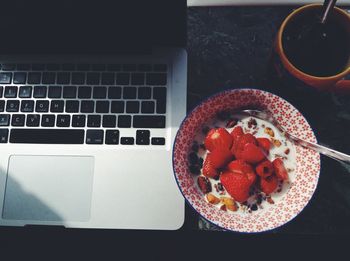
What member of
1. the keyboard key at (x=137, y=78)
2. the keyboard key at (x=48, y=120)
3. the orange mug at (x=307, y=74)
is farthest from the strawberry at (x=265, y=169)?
the keyboard key at (x=48, y=120)

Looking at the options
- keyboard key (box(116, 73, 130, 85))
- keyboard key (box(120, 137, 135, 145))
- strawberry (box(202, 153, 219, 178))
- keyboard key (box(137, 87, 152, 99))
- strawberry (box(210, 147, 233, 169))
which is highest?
keyboard key (box(116, 73, 130, 85))

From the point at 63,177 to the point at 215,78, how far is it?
29 cm

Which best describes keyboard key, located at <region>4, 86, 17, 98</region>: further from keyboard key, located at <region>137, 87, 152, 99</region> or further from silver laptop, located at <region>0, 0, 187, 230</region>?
keyboard key, located at <region>137, 87, 152, 99</region>

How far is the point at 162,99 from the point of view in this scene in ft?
1.86

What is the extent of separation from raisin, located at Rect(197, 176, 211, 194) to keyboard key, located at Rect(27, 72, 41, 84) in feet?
1.00

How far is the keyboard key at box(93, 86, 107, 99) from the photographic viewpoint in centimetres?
58

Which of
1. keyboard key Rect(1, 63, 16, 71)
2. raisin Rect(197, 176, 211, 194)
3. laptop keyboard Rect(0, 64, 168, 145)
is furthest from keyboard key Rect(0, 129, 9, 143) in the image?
raisin Rect(197, 176, 211, 194)

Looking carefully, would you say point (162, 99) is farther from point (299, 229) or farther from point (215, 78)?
point (299, 229)


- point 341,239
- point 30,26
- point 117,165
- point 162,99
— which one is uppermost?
point 30,26

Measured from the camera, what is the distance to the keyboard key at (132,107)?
565mm

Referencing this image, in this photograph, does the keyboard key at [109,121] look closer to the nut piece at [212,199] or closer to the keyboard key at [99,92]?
the keyboard key at [99,92]

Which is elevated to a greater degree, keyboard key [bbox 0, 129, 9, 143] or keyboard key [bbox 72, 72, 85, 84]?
keyboard key [bbox 72, 72, 85, 84]

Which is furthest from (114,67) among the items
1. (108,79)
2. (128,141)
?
(128,141)

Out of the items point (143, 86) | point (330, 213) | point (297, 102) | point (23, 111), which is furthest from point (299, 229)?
point (23, 111)
